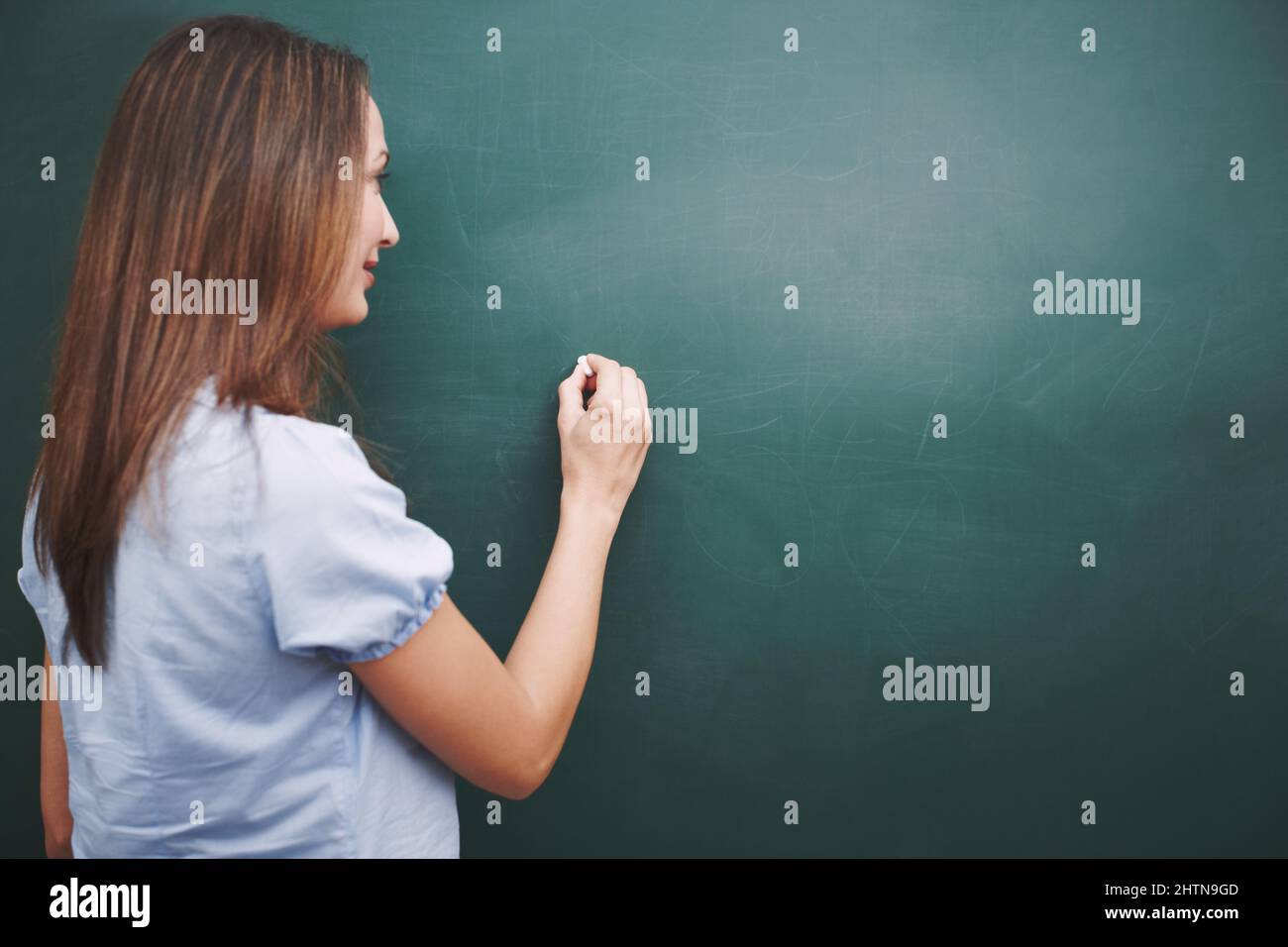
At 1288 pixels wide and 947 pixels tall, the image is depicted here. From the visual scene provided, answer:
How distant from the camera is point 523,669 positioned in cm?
75

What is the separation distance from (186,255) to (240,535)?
0.85 ft

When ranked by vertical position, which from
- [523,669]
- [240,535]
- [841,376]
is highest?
[841,376]

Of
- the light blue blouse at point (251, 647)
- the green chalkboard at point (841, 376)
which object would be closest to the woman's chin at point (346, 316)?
the light blue blouse at point (251, 647)

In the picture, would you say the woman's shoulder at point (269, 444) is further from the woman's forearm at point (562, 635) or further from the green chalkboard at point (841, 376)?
the green chalkboard at point (841, 376)

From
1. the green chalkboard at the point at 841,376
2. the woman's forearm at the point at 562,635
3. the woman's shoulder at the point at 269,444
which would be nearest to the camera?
the woman's shoulder at the point at 269,444

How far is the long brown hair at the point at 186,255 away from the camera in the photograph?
25.5 inches

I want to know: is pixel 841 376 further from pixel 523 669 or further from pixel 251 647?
pixel 251 647

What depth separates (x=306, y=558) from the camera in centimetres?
60

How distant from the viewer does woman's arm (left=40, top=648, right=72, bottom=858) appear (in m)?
0.86

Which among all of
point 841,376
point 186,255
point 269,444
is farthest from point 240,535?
point 841,376

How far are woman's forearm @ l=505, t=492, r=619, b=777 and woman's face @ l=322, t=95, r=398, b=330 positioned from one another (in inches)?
13.1

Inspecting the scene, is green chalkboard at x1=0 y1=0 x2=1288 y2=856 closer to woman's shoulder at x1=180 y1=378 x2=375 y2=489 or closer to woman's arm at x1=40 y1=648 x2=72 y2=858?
woman's arm at x1=40 y1=648 x2=72 y2=858
